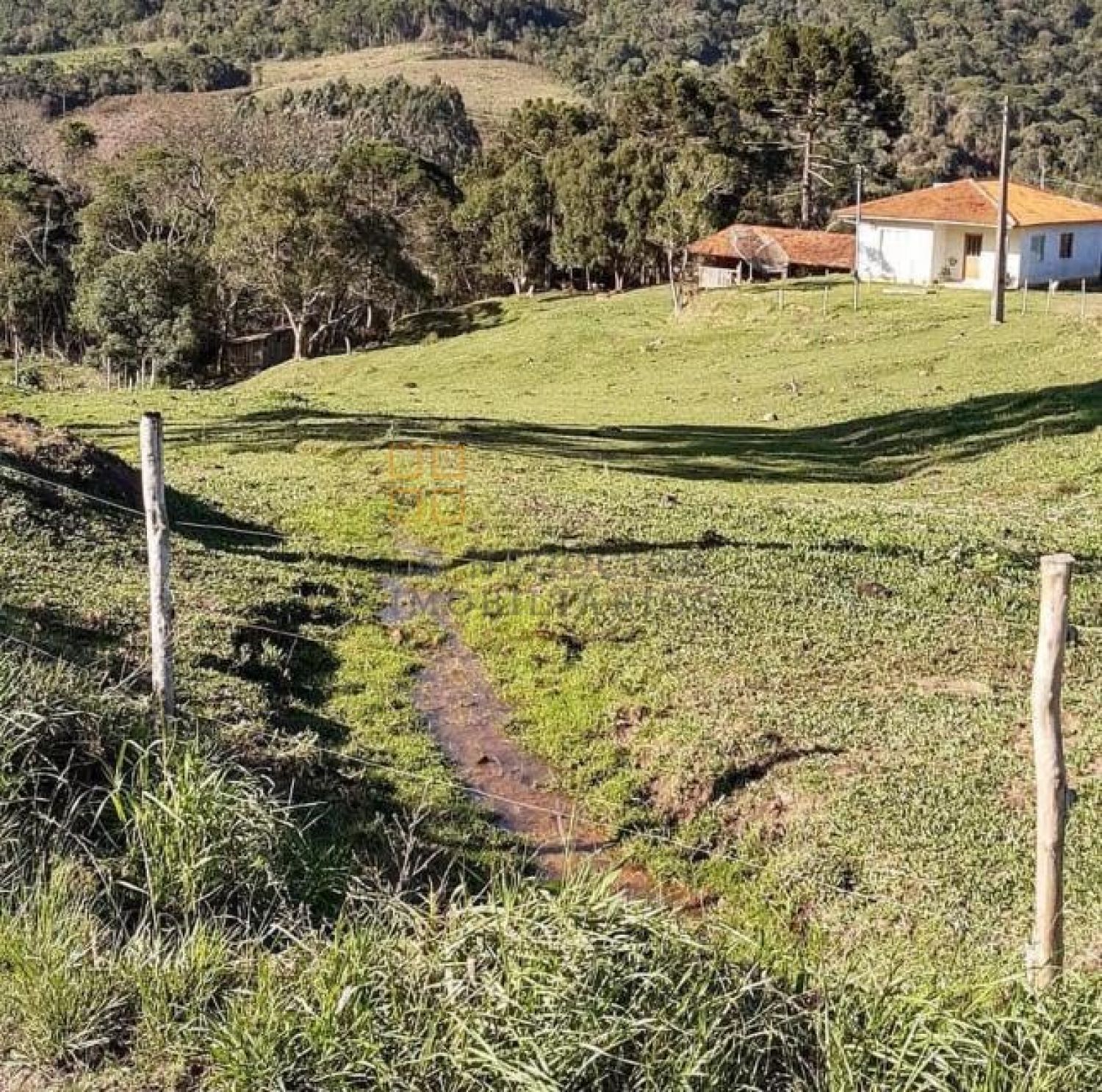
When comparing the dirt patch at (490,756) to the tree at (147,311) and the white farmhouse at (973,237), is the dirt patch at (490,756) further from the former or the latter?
the white farmhouse at (973,237)

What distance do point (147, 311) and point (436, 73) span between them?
83.6 meters

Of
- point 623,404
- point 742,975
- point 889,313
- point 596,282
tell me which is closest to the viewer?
point 742,975

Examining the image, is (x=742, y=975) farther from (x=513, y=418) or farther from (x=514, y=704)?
(x=513, y=418)

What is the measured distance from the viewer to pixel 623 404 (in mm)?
29266

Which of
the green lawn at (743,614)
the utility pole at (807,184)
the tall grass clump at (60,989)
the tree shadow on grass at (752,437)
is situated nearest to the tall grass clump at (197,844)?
the tall grass clump at (60,989)

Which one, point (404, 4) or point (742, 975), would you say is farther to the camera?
point (404, 4)

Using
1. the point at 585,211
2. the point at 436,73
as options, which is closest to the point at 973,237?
the point at 585,211

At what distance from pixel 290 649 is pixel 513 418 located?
15.5m

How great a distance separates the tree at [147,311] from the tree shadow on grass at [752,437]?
56.6 feet

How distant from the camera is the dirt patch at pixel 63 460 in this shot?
44.9 ft

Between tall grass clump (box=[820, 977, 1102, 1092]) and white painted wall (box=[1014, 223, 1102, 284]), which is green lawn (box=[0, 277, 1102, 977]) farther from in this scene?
white painted wall (box=[1014, 223, 1102, 284])

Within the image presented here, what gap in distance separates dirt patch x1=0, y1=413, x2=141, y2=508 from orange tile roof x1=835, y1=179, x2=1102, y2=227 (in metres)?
32.4

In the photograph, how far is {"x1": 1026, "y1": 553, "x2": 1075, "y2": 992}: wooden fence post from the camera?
206 inches

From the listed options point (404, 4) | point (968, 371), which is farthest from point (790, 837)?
point (404, 4)
